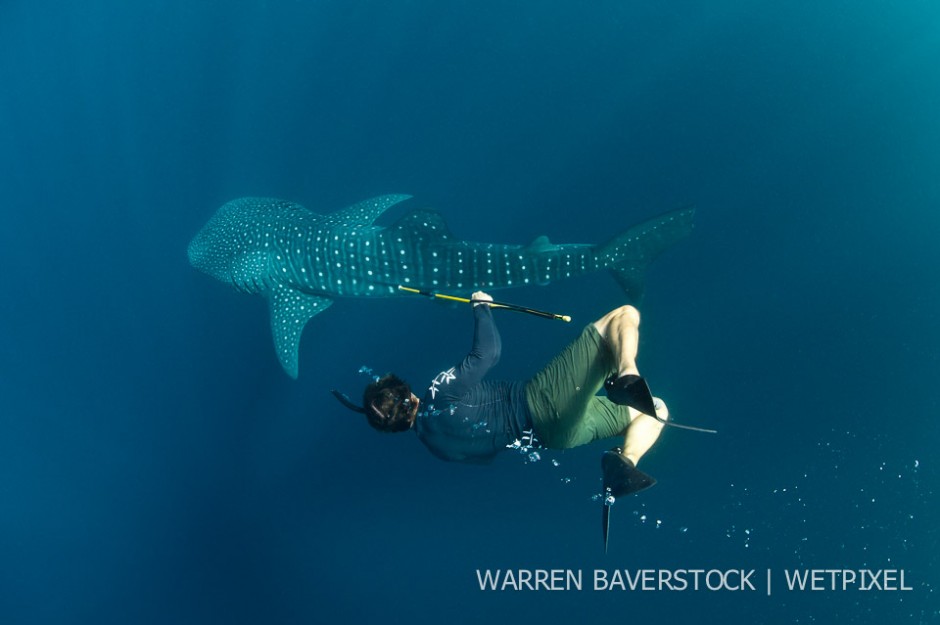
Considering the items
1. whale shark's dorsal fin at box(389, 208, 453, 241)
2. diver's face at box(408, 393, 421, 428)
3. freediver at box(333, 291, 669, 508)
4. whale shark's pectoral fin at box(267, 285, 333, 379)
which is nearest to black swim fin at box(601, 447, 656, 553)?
freediver at box(333, 291, 669, 508)

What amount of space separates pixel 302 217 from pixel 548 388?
3845 mm

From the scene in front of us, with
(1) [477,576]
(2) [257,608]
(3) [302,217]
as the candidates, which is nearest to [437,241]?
(3) [302,217]

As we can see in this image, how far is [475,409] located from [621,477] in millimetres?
735

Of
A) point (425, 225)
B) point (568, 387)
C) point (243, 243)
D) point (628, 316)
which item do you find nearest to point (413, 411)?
point (568, 387)

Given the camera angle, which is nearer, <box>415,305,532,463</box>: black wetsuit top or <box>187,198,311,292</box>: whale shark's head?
<box>415,305,532,463</box>: black wetsuit top

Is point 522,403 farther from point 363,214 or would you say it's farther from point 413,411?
point 363,214

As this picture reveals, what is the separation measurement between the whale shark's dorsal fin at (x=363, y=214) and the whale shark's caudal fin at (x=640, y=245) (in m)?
2.25

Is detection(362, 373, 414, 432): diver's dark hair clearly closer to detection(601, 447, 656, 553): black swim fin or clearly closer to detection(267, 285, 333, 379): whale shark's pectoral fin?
detection(601, 447, 656, 553): black swim fin

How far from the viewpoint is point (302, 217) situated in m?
5.83

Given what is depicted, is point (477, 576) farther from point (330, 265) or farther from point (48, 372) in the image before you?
point (48, 372)

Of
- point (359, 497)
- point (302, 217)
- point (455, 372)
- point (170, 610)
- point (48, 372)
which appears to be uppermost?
point (302, 217)

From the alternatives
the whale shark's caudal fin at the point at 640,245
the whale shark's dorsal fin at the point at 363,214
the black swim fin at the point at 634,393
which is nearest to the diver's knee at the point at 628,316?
the black swim fin at the point at 634,393

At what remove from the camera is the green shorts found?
2838mm

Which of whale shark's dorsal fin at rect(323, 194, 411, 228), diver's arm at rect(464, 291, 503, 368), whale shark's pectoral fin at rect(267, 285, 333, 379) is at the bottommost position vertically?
diver's arm at rect(464, 291, 503, 368)
